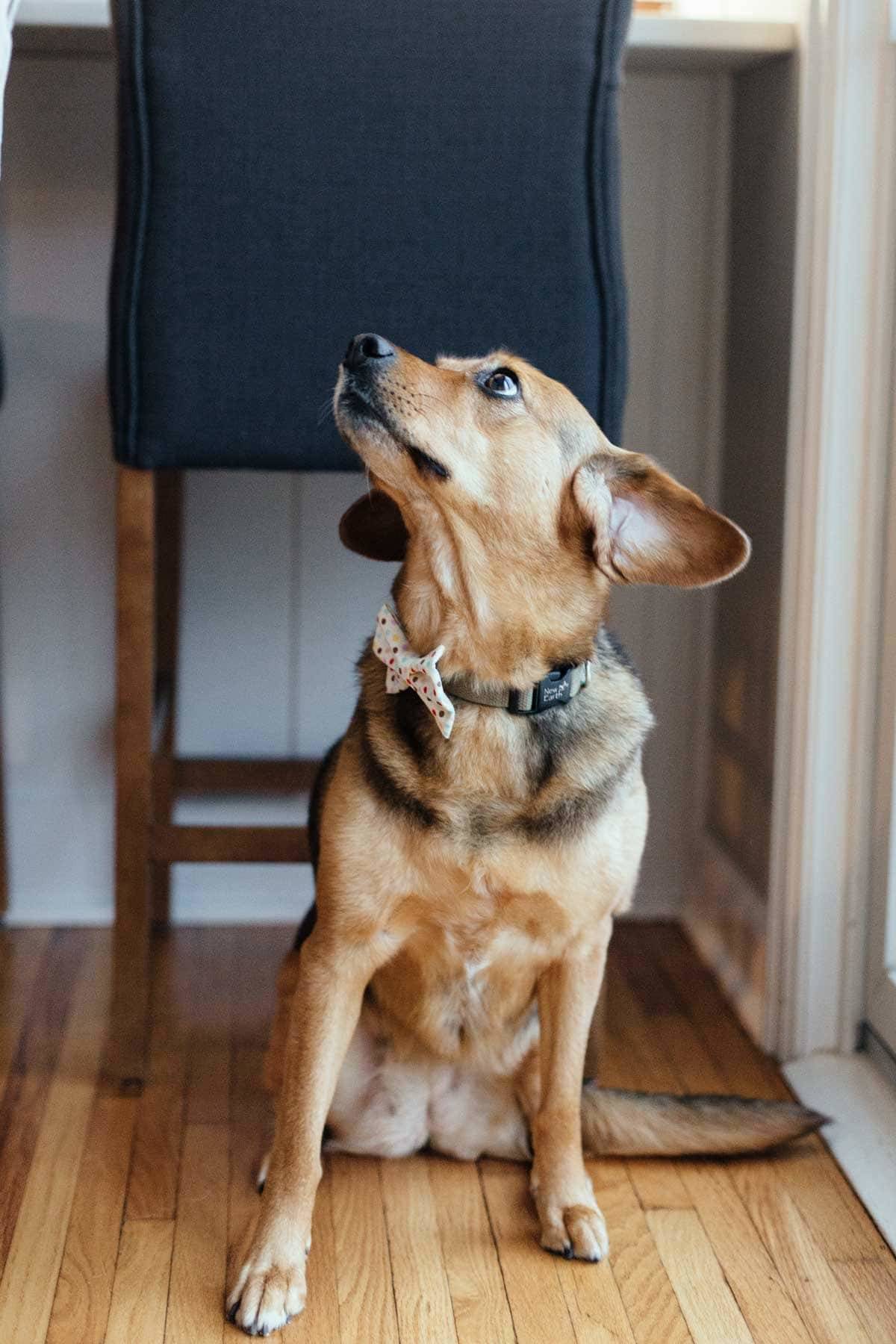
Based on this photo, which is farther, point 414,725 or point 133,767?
point 133,767

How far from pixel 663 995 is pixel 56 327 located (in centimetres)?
130

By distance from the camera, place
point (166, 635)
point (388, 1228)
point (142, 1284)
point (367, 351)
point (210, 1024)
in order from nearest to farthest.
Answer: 1. point (367, 351)
2. point (142, 1284)
3. point (388, 1228)
4. point (210, 1024)
5. point (166, 635)

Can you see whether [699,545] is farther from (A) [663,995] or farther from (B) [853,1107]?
(A) [663,995]

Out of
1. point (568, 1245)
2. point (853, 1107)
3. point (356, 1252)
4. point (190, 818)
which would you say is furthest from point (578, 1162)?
point (190, 818)

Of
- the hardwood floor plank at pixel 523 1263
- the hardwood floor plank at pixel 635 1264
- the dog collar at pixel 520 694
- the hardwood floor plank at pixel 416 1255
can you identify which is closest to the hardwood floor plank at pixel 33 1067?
the hardwood floor plank at pixel 416 1255

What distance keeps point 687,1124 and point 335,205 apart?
1063 mm

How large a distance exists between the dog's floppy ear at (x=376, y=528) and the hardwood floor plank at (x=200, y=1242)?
69 cm

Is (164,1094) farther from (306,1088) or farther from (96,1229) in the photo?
(306,1088)

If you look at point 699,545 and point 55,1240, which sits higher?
point 699,545

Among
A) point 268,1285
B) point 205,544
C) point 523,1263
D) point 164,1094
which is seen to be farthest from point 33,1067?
Result: point 205,544

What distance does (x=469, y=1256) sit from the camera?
1.44m

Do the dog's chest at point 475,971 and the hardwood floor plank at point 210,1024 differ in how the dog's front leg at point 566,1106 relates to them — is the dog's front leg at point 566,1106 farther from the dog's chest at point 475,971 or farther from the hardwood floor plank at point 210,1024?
the hardwood floor plank at point 210,1024

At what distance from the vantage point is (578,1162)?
1493 mm

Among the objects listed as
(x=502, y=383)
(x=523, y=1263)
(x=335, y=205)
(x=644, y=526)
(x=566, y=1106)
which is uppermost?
(x=335, y=205)
